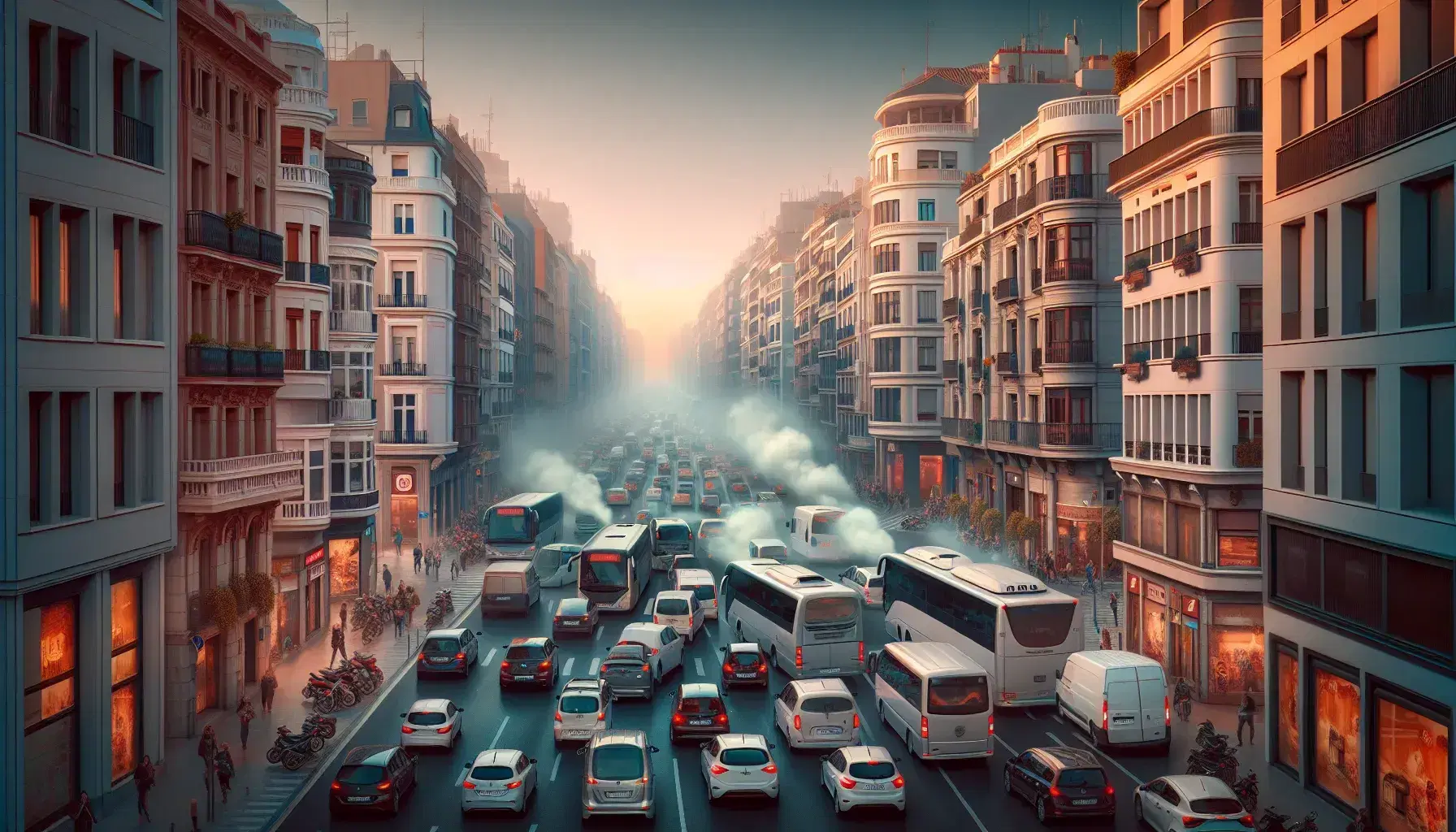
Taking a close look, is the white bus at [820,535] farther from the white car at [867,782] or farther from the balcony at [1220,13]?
the white car at [867,782]

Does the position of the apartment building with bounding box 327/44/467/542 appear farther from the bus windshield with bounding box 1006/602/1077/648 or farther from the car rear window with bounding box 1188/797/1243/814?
the car rear window with bounding box 1188/797/1243/814

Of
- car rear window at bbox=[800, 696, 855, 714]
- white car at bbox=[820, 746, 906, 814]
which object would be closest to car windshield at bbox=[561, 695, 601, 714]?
car rear window at bbox=[800, 696, 855, 714]

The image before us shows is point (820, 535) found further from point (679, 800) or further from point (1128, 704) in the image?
point (679, 800)

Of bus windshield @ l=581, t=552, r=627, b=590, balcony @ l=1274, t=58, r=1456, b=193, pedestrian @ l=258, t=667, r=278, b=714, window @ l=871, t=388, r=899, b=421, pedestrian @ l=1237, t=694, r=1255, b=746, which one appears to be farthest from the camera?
window @ l=871, t=388, r=899, b=421

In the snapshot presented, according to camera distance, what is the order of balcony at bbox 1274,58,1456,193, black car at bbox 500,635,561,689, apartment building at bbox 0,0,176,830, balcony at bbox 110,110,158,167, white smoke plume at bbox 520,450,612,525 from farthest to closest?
white smoke plume at bbox 520,450,612,525 < black car at bbox 500,635,561,689 < balcony at bbox 110,110,158,167 < apartment building at bbox 0,0,176,830 < balcony at bbox 1274,58,1456,193

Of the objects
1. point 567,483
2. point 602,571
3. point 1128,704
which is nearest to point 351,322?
point 602,571
